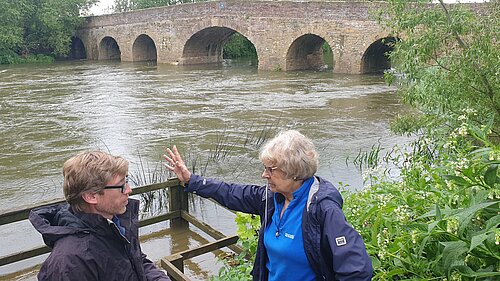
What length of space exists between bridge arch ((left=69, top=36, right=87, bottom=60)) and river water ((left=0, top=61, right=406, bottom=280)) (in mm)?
19010

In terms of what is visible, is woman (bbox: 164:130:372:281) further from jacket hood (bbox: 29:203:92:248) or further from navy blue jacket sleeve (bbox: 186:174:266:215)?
jacket hood (bbox: 29:203:92:248)

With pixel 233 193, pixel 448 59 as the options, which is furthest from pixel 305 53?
pixel 233 193

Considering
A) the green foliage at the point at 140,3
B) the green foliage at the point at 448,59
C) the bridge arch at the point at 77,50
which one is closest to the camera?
the green foliage at the point at 448,59

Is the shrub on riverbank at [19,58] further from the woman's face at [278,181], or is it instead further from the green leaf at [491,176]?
the green leaf at [491,176]

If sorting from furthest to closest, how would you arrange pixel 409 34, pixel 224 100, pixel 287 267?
pixel 224 100 → pixel 409 34 → pixel 287 267

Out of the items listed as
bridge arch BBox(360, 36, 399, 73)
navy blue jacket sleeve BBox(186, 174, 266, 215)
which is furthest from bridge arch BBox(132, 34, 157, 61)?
navy blue jacket sleeve BBox(186, 174, 266, 215)

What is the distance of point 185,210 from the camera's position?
5742 millimetres

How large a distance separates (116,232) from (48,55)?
40.6m

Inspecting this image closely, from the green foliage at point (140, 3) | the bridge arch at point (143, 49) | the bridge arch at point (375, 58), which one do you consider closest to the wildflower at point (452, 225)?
the bridge arch at point (375, 58)

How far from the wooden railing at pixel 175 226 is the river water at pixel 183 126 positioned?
0.98 ft

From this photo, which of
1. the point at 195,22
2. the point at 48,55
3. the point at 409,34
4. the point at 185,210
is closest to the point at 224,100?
the point at 409,34

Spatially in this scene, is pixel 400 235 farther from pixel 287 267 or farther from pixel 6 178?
pixel 6 178

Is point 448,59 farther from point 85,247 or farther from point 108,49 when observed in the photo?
point 108,49

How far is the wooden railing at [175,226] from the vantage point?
12.6 feet
